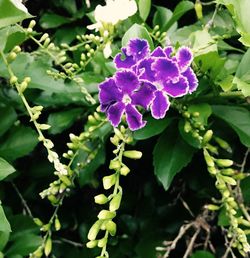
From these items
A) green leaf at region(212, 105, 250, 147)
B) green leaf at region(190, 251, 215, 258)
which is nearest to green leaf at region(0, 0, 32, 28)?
green leaf at region(212, 105, 250, 147)

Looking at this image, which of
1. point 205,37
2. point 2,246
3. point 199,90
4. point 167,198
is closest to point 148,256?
point 167,198

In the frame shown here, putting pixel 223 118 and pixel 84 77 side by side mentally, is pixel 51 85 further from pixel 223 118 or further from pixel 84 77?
pixel 223 118

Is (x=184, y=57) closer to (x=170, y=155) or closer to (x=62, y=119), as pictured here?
(x=170, y=155)

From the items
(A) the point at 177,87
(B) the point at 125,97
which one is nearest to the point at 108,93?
(B) the point at 125,97

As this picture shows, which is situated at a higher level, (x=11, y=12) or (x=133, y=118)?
(x=11, y=12)

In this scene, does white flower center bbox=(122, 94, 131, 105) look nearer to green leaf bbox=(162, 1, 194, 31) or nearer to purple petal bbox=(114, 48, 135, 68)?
purple petal bbox=(114, 48, 135, 68)

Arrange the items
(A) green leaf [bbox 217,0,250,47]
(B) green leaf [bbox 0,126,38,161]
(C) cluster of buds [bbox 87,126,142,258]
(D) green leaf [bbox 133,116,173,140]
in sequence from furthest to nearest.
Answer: (B) green leaf [bbox 0,126,38,161] → (D) green leaf [bbox 133,116,173,140] → (A) green leaf [bbox 217,0,250,47] → (C) cluster of buds [bbox 87,126,142,258]
